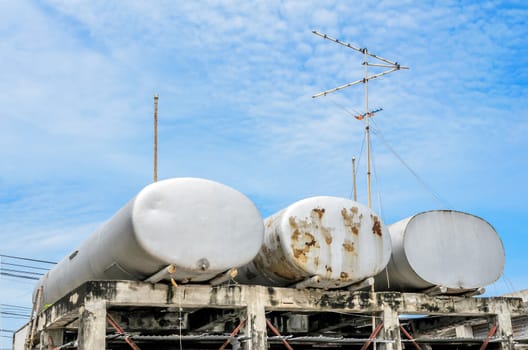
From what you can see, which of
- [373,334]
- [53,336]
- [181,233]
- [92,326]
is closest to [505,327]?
[373,334]

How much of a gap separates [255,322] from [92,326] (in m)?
3.00

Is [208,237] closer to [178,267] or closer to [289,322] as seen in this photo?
[178,267]

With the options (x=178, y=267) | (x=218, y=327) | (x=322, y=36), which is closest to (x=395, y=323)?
(x=218, y=327)

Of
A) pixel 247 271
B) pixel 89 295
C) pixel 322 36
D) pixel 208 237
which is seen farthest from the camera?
pixel 322 36

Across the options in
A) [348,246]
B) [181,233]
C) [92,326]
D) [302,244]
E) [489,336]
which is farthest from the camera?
[489,336]

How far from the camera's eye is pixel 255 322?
13.5 m

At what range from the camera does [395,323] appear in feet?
48.7

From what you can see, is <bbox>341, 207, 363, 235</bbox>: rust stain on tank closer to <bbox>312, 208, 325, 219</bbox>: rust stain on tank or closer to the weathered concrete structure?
<bbox>312, 208, 325, 219</bbox>: rust stain on tank

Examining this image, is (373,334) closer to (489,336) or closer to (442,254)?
(442,254)

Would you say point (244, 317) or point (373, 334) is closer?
point (244, 317)

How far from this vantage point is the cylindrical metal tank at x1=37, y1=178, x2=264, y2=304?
41.3 feet

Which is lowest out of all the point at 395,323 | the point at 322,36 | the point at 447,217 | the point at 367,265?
the point at 395,323

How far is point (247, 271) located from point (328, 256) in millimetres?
2106

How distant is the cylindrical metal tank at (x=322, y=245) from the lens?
14164 mm
